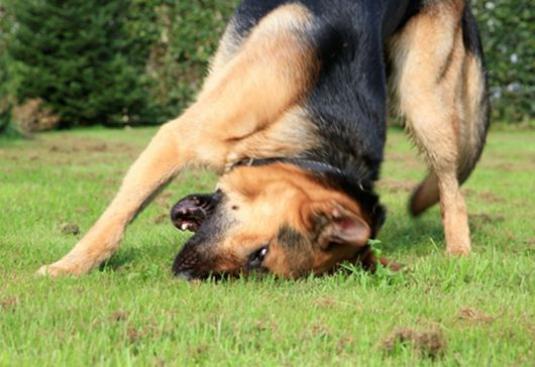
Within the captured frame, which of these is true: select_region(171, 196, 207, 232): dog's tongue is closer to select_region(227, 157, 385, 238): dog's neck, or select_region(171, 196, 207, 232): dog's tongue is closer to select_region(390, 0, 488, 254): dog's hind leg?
select_region(227, 157, 385, 238): dog's neck

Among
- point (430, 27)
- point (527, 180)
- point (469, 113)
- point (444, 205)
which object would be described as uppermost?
point (430, 27)

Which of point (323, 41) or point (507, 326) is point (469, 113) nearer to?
point (323, 41)

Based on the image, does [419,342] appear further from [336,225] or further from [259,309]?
[336,225]

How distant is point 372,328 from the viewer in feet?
11.0

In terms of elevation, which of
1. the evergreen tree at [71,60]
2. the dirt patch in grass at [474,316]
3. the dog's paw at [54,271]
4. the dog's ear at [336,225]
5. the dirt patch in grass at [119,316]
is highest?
the dog's ear at [336,225]

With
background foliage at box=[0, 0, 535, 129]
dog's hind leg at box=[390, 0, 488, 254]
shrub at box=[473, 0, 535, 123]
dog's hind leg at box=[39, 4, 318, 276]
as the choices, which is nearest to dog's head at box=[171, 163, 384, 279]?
dog's hind leg at box=[39, 4, 318, 276]

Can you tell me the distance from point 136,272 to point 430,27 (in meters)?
2.77

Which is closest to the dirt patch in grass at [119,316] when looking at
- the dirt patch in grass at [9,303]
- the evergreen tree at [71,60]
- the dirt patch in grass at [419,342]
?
the dirt patch in grass at [9,303]

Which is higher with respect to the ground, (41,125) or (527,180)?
(527,180)

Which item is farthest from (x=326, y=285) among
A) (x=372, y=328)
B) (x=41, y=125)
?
(x=41, y=125)

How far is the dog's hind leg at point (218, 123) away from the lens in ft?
14.4

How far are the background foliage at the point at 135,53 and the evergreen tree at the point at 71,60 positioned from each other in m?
0.02

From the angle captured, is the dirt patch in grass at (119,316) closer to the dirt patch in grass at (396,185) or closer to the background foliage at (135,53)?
the dirt patch in grass at (396,185)

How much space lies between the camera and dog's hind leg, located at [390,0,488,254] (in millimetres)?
5914
